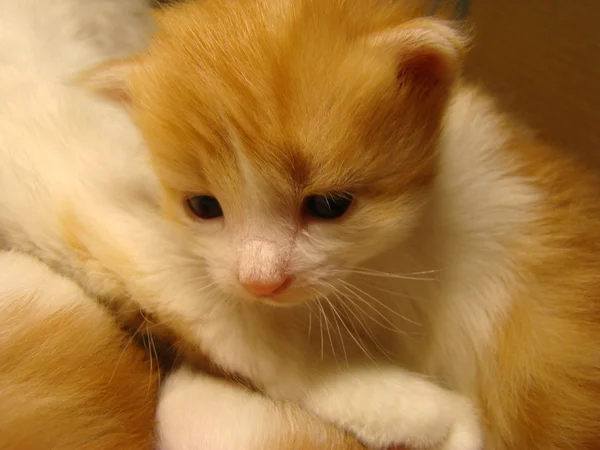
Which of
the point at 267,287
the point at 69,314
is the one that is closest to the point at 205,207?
the point at 267,287

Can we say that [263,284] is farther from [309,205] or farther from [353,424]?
[353,424]

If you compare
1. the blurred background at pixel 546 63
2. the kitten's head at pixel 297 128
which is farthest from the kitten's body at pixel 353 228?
the blurred background at pixel 546 63

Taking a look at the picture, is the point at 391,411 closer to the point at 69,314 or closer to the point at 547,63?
the point at 69,314

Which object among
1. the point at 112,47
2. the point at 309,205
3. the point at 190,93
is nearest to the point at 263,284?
the point at 309,205

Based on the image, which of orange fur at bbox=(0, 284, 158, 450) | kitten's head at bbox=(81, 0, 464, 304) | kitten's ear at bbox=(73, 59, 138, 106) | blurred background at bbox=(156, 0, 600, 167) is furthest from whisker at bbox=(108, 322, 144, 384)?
blurred background at bbox=(156, 0, 600, 167)

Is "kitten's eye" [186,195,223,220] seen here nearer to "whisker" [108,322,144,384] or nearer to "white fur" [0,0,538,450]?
"white fur" [0,0,538,450]

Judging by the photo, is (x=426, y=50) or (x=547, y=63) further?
(x=547, y=63)

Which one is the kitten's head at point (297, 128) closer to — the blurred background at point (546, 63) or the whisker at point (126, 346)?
the whisker at point (126, 346)
